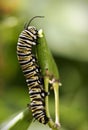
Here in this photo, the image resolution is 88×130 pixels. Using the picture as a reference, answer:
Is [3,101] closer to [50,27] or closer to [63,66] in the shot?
[63,66]

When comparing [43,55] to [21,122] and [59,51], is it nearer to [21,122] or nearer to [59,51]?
[21,122]

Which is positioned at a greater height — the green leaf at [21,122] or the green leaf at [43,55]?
the green leaf at [43,55]

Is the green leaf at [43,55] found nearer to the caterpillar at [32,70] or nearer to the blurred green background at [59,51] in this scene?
the caterpillar at [32,70]

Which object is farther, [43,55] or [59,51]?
[59,51]

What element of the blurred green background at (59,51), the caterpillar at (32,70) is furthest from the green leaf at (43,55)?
the blurred green background at (59,51)

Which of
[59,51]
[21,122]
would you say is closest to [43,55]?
[21,122]

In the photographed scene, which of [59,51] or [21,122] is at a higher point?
[21,122]
